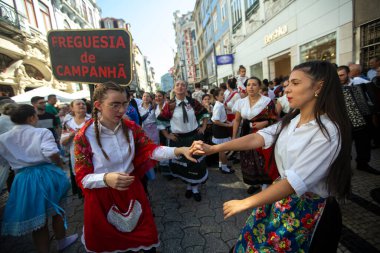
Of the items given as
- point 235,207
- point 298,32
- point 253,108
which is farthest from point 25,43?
point 235,207

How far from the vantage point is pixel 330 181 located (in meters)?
1.26

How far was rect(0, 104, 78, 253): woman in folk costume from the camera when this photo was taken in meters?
2.24

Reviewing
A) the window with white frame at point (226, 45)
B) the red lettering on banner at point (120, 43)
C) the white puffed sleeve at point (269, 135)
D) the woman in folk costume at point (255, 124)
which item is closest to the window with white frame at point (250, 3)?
the window with white frame at point (226, 45)

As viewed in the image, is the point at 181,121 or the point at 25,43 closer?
the point at 181,121

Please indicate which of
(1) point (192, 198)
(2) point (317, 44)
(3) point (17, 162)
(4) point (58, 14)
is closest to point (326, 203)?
(1) point (192, 198)

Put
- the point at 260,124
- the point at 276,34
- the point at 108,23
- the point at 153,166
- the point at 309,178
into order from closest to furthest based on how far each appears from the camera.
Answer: the point at 309,178 → the point at 153,166 → the point at 260,124 → the point at 276,34 → the point at 108,23

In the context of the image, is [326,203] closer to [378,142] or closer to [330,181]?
[330,181]

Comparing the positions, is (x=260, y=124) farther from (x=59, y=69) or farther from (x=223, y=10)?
(x=223, y=10)

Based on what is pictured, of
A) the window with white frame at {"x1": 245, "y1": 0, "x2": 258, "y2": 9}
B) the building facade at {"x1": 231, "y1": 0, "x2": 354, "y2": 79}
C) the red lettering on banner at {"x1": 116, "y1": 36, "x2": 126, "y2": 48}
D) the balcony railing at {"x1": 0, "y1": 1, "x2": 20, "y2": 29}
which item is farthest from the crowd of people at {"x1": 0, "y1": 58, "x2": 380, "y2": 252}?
the balcony railing at {"x1": 0, "y1": 1, "x2": 20, "y2": 29}

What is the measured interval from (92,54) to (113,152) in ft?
5.74

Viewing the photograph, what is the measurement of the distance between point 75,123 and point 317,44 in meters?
9.01

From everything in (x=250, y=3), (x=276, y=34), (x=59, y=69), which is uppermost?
(x=250, y=3)

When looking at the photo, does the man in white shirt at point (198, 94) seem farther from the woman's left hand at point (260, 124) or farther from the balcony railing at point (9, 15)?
the balcony railing at point (9, 15)

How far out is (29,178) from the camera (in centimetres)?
230
